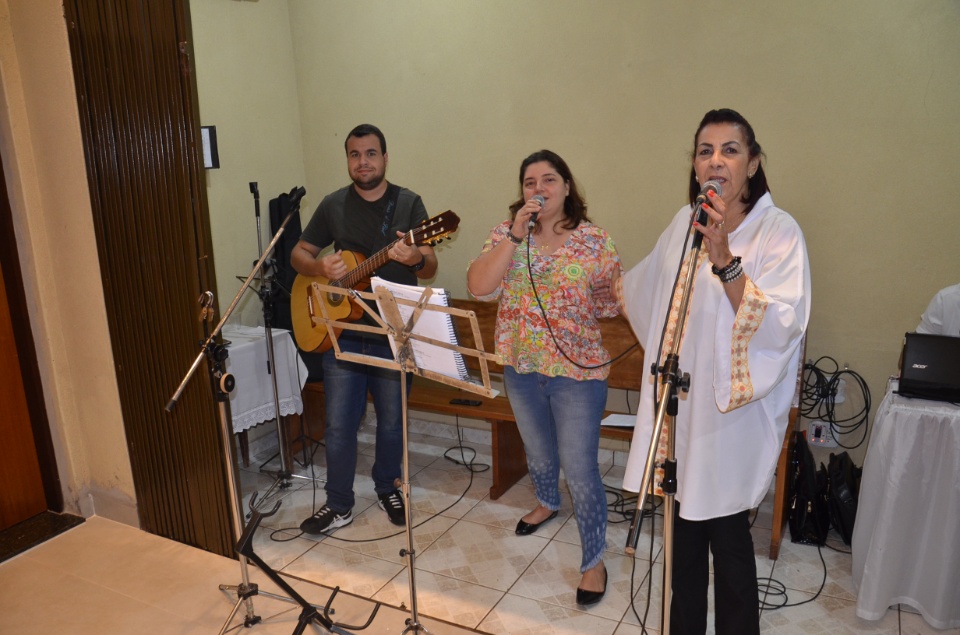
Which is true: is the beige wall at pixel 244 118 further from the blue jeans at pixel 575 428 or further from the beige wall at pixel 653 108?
the blue jeans at pixel 575 428

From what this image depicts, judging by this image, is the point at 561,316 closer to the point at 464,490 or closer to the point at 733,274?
the point at 733,274

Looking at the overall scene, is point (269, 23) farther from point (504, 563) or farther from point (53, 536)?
point (504, 563)

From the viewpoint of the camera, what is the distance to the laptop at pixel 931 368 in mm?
2477

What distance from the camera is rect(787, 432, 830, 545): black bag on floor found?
9.83ft

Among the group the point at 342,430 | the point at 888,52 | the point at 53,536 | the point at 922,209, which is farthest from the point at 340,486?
the point at 888,52

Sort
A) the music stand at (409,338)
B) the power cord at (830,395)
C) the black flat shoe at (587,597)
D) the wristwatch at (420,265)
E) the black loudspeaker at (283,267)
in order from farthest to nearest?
the black loudspeaker at (283,267) < the power cord at (830,395) < the wristwatch at (420,265) < the black flat shoe at (587,597) < the music stand at (409,338)

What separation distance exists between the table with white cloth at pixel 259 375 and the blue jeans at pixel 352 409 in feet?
1.96

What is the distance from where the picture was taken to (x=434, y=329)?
2.03m

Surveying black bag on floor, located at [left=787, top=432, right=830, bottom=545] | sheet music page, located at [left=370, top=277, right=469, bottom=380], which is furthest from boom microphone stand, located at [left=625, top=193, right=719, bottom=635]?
black bag on floor, located at [left=787, top=432, right=830, bottom=545]

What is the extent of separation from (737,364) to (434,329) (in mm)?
799

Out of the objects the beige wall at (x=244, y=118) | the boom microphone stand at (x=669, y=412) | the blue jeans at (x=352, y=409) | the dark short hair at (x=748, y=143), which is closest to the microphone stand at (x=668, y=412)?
the boom microphone stand at (x=669, y=412)

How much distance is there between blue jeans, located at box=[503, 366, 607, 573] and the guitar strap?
76 centimetres

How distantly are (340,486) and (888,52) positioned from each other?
9.66 ft

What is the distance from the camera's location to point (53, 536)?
3.22 m
